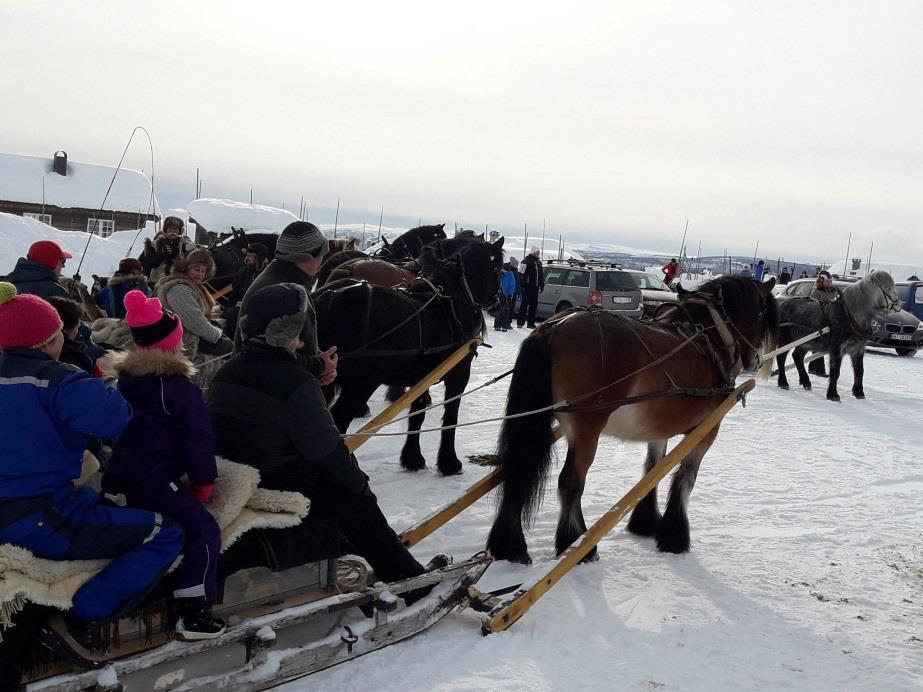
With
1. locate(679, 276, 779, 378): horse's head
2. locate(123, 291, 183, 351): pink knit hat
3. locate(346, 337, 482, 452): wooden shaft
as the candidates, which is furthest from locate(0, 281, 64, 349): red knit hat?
locate(679, 276, 779, 378): horse's head

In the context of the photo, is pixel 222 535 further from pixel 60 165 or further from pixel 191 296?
pixel 60 165

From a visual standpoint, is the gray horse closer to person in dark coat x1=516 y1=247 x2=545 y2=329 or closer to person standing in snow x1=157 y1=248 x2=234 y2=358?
person in dark coat x1=516 y1=247 x2=545 y2=329

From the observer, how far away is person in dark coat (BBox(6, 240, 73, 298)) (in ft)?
16.3

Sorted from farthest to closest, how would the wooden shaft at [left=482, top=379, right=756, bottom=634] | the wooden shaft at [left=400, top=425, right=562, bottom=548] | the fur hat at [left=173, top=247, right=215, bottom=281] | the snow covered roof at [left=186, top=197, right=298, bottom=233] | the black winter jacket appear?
the snow covered roof at [left=186, top=197, right=298, bottom=233] < the fur hat at [left=173, top=247, right=215, bottom=281] < the wooden shaft at [left=400, top=425, right=562, bottom=548] < the wooden shaft at [left=482, top=379, right=756, bottom=634] < the black winter jacket

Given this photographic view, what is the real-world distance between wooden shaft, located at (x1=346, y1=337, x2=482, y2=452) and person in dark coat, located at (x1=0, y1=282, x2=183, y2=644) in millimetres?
2370

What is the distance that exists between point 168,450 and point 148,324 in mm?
486

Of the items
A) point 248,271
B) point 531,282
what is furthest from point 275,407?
point 531,282

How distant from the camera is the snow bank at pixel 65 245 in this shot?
17.0 m

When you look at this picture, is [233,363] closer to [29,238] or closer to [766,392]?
[766,392]

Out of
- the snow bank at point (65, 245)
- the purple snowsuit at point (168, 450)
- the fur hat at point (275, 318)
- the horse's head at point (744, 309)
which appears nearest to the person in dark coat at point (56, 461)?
Result: the purple snowsuit at point (168, 450)

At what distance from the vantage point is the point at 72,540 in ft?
8.47

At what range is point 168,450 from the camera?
284 centimetres

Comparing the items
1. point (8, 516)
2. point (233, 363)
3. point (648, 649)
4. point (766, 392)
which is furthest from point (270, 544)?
point (766, 392)

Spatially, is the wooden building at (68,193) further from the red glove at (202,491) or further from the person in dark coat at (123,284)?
the red glove at (202,491)
